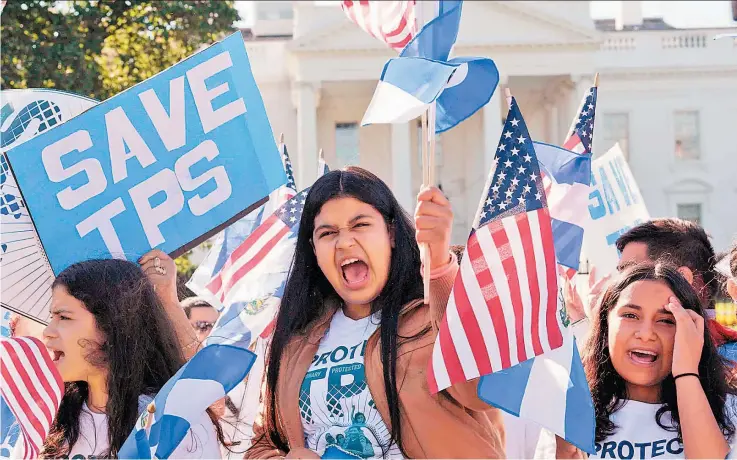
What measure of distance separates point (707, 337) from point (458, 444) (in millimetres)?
→ 876

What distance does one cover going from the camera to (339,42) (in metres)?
37.1

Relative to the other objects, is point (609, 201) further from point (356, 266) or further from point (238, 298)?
point (356, 266)

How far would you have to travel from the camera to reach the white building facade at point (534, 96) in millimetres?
37062

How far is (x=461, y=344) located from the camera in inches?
111

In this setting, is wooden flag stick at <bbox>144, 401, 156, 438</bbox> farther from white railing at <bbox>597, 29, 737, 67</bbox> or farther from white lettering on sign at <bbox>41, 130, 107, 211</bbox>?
white railing at <bbox>597, 29, 737, 67</bbox>

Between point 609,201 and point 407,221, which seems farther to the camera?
point 609,201

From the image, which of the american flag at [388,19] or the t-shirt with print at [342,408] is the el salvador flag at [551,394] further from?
the american flag at [388,19]

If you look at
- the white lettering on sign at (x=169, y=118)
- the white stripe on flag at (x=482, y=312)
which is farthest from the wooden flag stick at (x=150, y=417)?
the white lettering on sign at (x=169, y=118)

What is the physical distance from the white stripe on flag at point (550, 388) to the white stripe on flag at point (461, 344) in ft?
0.48

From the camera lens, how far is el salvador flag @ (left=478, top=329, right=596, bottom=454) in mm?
2824

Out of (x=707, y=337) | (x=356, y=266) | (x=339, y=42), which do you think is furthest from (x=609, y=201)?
(x=339, y=42)

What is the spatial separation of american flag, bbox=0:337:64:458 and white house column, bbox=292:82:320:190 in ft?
103

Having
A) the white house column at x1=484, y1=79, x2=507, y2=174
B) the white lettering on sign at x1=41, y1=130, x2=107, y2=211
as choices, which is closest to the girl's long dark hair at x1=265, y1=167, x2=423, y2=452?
the white lettering on sign at x1=41, y1=130, x2=107, y2=211

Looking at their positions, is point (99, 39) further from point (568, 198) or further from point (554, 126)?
point (554, 126)
